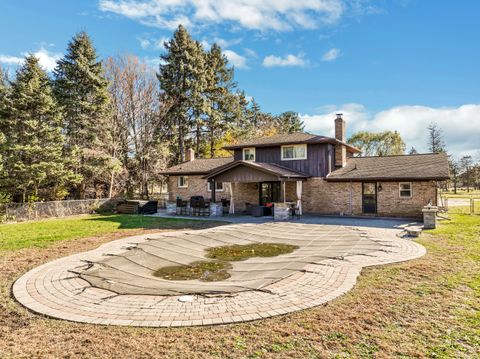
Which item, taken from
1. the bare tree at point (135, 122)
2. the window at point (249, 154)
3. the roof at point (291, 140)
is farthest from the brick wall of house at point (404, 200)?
the bare tree at point (135, 122)

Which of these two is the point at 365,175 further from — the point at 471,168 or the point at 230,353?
the point at 471,168

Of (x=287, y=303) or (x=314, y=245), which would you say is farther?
(x=314, y=245)

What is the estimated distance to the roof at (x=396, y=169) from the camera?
16234 millimetres

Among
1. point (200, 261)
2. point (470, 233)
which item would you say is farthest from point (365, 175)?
point (200, 261)

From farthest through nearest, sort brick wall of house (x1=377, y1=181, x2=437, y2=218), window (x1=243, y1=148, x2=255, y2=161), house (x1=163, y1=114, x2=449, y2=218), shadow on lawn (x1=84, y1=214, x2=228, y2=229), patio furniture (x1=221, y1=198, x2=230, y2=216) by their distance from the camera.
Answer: window (x1=243, y1=148, x2=255, y2=161), patio furniture (x1=221, y1=198, x2=230, y2=216), house (x1=163, y1=114, x2=449, y2=218), brick wall of house (x1=377, y1=181, x2=437, y2=218), shadow on lawn (x1=84, y1=214, x2=228, y2=229)

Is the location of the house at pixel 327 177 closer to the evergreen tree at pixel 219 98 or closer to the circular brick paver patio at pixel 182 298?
the circular brick paver patio at pixel 182 298

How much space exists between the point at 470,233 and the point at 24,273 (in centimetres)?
1486

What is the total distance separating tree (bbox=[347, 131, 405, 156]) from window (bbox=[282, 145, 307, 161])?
32.1 metres

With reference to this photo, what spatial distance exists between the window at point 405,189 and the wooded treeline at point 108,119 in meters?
20.8

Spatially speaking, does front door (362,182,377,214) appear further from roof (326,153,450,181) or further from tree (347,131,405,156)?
tree (347,131,405,156)

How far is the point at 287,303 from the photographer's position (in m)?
4.79

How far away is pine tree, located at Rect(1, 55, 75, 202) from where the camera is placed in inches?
724

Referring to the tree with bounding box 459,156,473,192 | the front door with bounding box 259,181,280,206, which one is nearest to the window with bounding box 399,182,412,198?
the front door with bounding box 259,181,280,206

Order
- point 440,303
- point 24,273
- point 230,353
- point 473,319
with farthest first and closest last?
point 24,273, point 440,303, point 473,319, point 230,353
